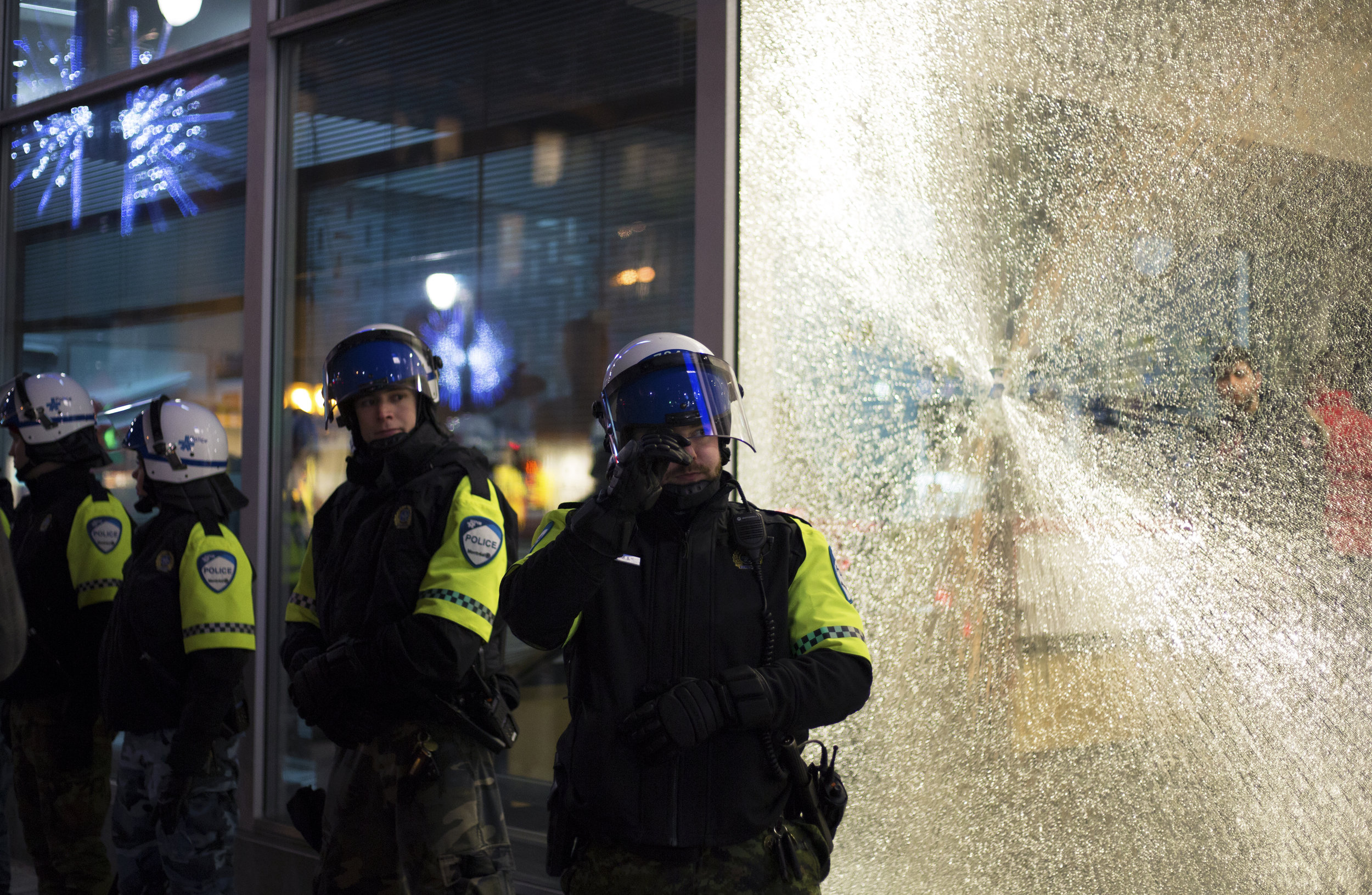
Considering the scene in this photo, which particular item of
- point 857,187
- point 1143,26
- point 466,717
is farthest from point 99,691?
point 1143,26

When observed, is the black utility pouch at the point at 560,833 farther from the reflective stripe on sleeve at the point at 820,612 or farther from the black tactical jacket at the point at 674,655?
the reflective stripe on sleeve at the point at 820,612

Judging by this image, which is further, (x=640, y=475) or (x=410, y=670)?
(x=410, y=670)

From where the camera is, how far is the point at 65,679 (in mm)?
3943

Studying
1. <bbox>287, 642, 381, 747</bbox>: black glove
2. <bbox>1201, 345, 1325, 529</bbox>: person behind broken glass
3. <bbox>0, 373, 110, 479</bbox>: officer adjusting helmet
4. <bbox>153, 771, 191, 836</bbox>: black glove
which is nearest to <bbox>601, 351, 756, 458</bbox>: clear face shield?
<bbox>287, 642, 381, 747</bbox>: black glove

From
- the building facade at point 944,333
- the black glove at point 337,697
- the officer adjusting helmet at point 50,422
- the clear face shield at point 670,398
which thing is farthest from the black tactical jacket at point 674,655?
the officer adjusting helmet at point 50,422

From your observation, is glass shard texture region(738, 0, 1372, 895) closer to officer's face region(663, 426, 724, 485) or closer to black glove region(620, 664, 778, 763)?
officer's face region(663, 426, 724, 485)

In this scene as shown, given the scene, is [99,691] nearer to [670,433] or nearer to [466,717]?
[466,717]

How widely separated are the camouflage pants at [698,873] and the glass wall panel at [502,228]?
1693mm

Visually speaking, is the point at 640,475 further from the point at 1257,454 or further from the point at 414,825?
the point at 1257,454

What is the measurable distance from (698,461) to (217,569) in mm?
1985

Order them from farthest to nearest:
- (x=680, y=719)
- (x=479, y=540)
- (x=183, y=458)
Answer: (x=183, y=458) → (x=479, y=540) → (x=680, y=719)

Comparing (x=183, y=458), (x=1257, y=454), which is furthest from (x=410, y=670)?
(x=1257, y=454)

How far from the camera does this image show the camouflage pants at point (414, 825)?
2.66m

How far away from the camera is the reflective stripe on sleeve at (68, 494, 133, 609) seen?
13.1 feet
